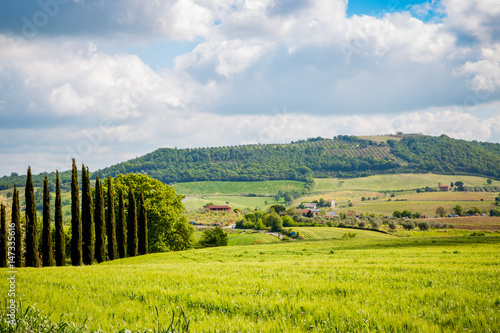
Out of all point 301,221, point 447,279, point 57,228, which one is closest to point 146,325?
point 447,279

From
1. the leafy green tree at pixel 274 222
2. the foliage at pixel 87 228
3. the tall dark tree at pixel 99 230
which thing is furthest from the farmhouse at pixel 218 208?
the foliage at pixel 87 228

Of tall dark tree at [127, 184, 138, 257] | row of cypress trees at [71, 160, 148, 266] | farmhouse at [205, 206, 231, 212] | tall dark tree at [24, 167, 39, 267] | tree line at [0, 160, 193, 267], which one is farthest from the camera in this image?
farmhouse at [205, 206, 231, 212]

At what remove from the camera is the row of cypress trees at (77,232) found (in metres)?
38.2

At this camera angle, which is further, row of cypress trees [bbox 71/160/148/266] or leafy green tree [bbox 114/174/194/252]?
leafy green tree [bbox 114/174/194/252]

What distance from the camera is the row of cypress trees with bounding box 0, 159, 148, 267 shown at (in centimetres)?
3822

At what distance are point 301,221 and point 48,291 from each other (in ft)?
393

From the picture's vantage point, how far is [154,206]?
5953cm

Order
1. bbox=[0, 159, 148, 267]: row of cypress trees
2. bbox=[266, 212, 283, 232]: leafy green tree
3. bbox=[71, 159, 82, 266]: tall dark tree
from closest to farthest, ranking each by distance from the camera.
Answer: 1. bbox=[0, 159, 148, 267]: row of cypress trees
2. bbox=[71, 159, 82, 266]: tall dark tree
3. bbox=[266, 212, 283, 232]: leafy green tree

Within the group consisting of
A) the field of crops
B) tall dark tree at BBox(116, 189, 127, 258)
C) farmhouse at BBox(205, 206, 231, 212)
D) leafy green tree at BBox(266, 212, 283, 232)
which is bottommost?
leafy green tree at BBox(266, 212, 283, 232)

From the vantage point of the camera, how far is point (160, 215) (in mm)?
59531

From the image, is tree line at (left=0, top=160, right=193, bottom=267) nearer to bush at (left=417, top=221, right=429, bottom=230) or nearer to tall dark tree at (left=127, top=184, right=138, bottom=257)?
tall dark tree at (left=127, top=184, right=138, bottom=257)

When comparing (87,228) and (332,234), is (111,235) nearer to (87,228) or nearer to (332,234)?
(87,228)

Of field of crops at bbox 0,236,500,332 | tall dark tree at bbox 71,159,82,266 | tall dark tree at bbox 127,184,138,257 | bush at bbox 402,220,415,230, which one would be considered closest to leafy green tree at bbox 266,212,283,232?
bush at bbox 402,220,415,230

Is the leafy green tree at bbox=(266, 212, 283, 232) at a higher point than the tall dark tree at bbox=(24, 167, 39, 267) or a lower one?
lower
